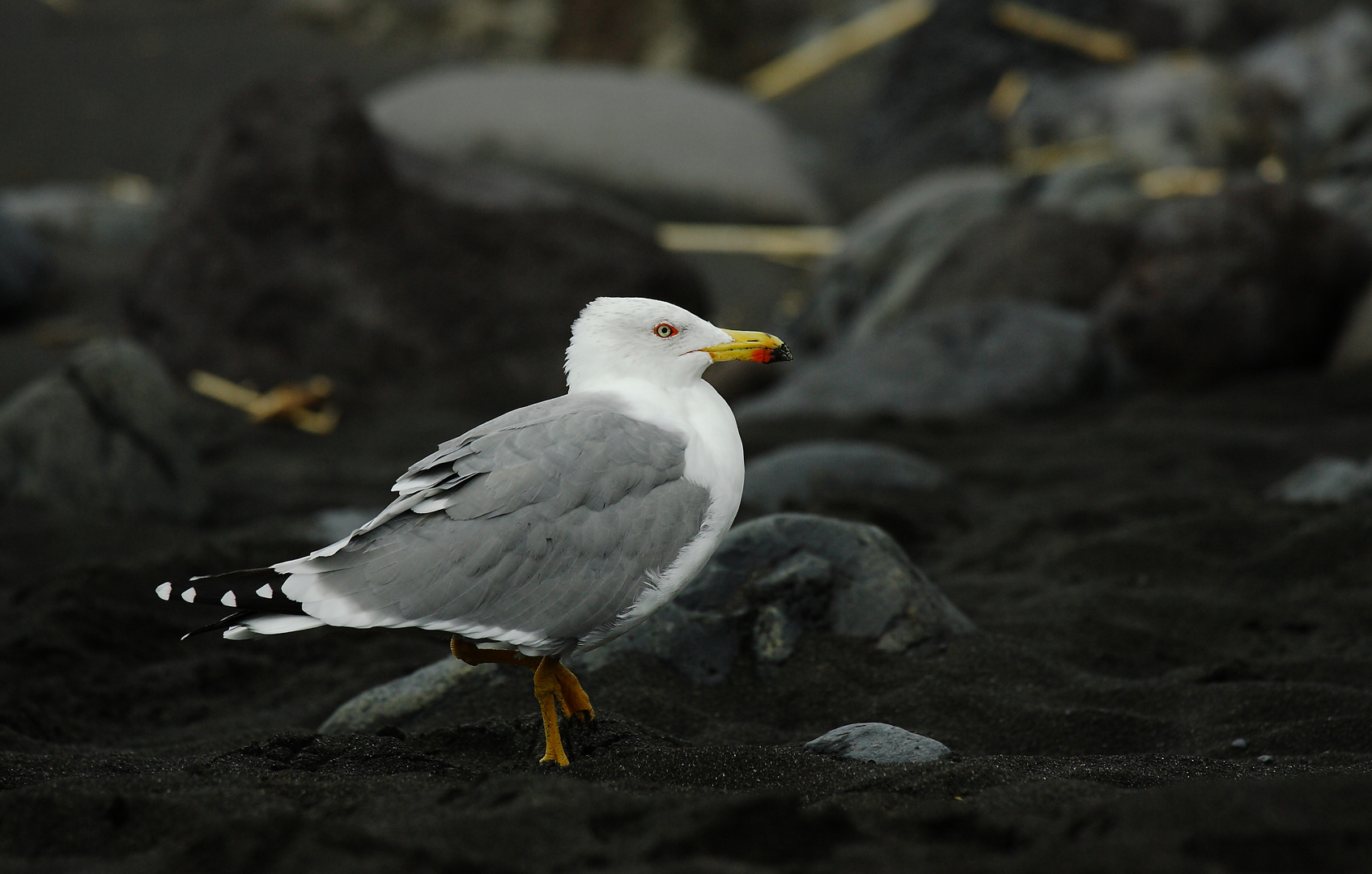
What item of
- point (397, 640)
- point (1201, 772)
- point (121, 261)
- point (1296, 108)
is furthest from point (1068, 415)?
point (121, 261)

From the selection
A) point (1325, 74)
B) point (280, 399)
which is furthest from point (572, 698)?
point (1325, 74)

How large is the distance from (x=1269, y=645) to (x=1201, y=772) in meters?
1.44

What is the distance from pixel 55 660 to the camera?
172 inches

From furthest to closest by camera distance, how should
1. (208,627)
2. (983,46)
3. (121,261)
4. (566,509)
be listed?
(983,46) → (121,261) → (566,509) → (208,627)

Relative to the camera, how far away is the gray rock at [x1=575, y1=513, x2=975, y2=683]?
4031 millimetres

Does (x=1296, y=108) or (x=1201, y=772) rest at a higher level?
(x=1296, y=108)

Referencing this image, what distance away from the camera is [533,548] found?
3025 mm

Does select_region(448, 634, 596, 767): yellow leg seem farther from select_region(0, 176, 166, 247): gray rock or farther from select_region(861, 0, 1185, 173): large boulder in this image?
select_region(861, 0, 1185, 173): large boulder

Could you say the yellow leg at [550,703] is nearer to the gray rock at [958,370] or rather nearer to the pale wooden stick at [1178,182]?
the gray rock at [958,370]

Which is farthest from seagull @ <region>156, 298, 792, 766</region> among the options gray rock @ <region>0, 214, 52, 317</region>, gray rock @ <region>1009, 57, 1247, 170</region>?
gray rock @ <region>1009, 57, 1247, 170</region>

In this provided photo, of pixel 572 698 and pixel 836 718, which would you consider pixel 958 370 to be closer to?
pixel 836 718

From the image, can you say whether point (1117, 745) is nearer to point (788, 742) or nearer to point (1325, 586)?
point (788, 742)

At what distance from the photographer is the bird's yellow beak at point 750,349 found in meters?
3.39

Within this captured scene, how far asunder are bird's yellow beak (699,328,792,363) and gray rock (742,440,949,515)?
2.51m
